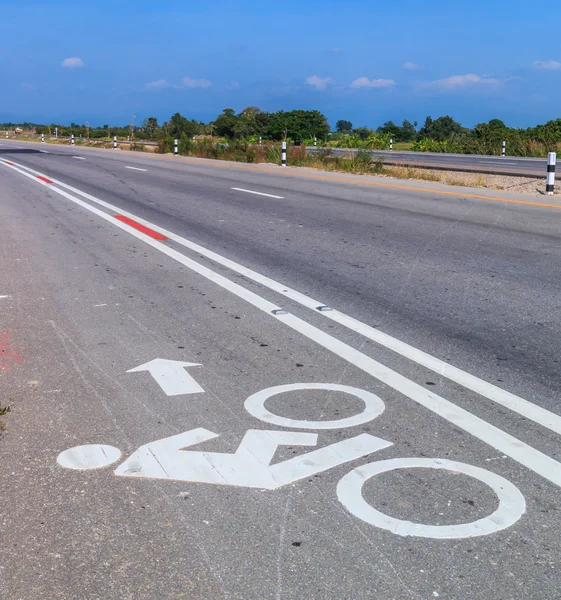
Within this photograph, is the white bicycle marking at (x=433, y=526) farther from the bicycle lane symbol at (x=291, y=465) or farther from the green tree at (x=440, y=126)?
the green tree at (x=440, y=126)

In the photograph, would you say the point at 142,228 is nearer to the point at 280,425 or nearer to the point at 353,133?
the point at 280,425

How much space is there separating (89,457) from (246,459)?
2.39ft

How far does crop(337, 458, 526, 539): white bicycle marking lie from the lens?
2840mm

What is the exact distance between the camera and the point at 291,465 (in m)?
3.40

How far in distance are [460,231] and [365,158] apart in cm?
1471

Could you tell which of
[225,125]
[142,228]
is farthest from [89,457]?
[225,125]

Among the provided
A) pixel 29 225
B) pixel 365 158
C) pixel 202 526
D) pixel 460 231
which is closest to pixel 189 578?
pixel 202 526

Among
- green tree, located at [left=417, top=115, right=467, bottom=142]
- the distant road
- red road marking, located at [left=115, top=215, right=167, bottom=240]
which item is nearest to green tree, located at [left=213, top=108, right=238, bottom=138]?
green tree, located at [left=417, top=115, right=467, bottom=142]

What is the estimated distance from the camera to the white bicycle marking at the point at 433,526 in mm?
2840

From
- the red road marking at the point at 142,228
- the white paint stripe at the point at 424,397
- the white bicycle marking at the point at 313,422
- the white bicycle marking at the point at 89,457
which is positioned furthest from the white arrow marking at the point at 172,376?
the red road marking at the point at 142,228

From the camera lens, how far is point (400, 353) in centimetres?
500

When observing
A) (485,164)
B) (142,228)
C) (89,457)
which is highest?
(485,164)

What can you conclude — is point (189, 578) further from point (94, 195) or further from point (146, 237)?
point (94, 195)

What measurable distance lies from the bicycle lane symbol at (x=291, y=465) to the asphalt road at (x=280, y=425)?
0.4 inches
